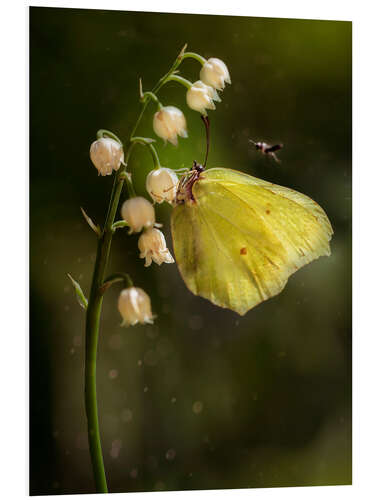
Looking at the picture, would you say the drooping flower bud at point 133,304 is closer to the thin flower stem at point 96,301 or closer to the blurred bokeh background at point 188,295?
the thin flower stem at point 96,301

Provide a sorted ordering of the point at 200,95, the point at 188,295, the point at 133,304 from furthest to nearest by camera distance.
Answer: the point at 188,295 < the point at 200,95 < the point at 133,304

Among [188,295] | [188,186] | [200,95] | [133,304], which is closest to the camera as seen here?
[133,304]

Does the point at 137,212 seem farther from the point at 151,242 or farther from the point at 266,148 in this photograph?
the point at 266,148

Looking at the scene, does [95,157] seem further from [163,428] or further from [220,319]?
[163,428]

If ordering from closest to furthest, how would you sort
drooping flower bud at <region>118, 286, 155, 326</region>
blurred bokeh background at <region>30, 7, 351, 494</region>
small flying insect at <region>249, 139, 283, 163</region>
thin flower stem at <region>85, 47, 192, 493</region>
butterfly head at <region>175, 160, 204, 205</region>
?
drooping flower bud at <region>118, 286, 155, 326</region>, thin flower stem at <region>85, 47, 192, 493</region>, butterfly head at <region>175, 160, 204, 205</region>, blurred bokeh background at <region>30, 7, 351, 494</region>, small flying insect at <region>249, 139, 283, 163</region>

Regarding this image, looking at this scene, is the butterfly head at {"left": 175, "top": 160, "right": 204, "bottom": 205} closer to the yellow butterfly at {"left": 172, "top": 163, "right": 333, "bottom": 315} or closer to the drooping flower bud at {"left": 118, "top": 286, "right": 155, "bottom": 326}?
the yellow butterfly at {"left": 172, "top": 163, "right": 333, "bottom": 315}

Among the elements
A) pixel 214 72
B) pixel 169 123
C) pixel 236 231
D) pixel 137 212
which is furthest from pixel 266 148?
pixel 137 212

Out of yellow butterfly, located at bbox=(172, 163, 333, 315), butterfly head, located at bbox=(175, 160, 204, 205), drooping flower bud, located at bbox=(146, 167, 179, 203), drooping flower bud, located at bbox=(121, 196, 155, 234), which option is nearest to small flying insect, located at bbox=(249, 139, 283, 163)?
yellow butterfly, located at bbox=(172, 163, 333, 315)
